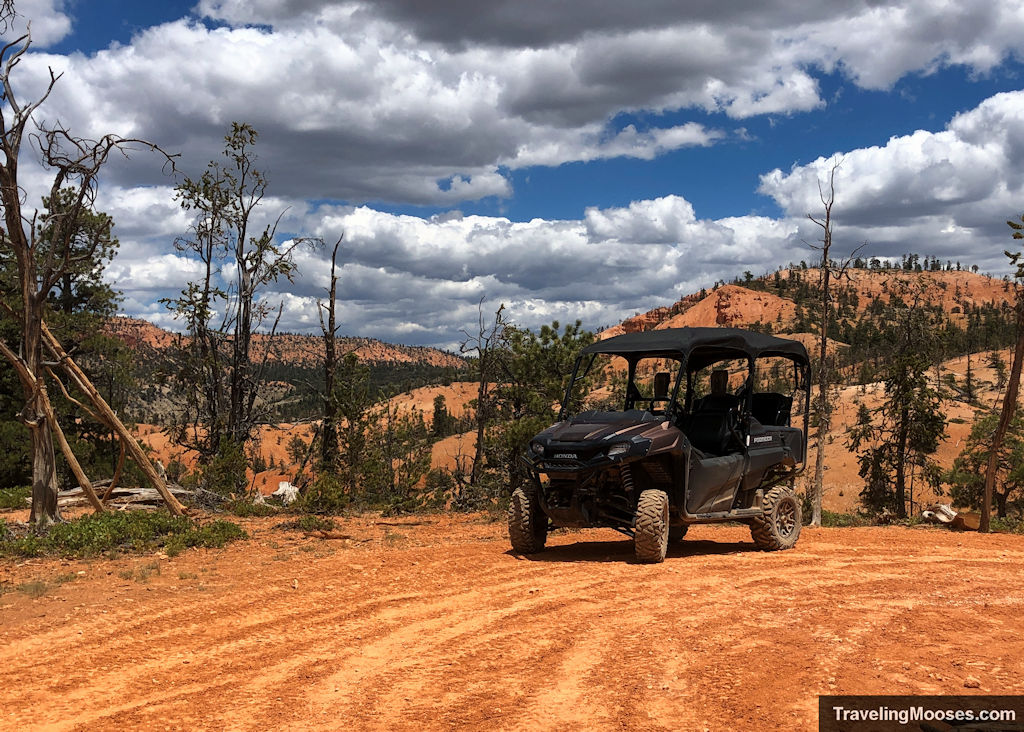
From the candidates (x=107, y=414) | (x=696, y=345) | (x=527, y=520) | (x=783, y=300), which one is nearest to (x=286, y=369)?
(x=783, y=300)

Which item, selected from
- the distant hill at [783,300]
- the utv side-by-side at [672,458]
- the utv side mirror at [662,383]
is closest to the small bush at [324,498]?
the utv side-by-side at [672,458]

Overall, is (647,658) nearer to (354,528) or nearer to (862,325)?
(354,528)

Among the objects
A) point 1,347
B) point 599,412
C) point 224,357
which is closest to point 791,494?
point 599,412

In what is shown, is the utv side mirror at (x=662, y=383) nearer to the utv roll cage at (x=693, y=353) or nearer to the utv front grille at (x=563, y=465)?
the utv roll cage at (x=693, y=353)

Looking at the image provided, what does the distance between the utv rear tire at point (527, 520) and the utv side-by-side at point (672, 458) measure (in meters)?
0.01

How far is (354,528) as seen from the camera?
1417 centimetres

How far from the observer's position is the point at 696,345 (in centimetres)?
1039

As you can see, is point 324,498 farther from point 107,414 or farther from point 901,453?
point 901,453

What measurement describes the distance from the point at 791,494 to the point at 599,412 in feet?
10.5

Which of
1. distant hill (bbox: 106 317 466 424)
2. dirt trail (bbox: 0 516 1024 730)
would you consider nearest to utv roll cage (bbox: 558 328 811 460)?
dirt trail (bbox: 0 516 1024 730)

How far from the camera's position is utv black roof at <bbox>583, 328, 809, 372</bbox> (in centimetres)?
1043

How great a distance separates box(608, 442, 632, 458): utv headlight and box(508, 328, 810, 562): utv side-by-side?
13mm

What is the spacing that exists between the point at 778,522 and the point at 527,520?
12.1 feet

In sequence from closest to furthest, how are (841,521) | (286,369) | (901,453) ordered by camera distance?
1. (841,521)
2. (901,453)
3. (286,369)
